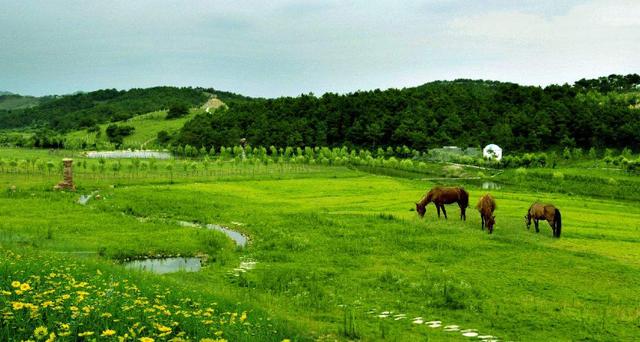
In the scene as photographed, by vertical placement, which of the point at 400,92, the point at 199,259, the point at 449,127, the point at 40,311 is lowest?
the point at 199,259

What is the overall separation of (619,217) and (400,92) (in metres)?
149

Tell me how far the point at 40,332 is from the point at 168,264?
1975 centimetres

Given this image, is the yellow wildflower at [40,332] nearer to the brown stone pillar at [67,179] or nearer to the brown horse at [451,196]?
the brown horse at [451,196]

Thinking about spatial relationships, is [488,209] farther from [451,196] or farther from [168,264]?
[168,264]

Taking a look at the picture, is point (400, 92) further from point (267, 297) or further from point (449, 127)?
point (267, 297)

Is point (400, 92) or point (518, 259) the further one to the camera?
point (400, 92)

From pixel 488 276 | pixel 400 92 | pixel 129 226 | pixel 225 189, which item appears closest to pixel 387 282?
pixel 488 276

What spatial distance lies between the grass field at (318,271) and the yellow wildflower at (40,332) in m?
0.06

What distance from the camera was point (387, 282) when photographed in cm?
2298

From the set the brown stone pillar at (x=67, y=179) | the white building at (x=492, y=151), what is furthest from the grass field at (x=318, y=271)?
the white building at (x=492, y=151)

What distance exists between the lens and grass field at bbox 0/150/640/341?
13180 mm

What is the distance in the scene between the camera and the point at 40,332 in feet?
32.7

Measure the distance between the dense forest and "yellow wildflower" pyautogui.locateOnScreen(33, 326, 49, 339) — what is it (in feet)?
484

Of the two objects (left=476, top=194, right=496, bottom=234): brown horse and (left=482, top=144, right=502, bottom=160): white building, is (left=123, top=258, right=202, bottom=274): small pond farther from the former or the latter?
(left=482, top=144, right=502, bottom=160): white building
